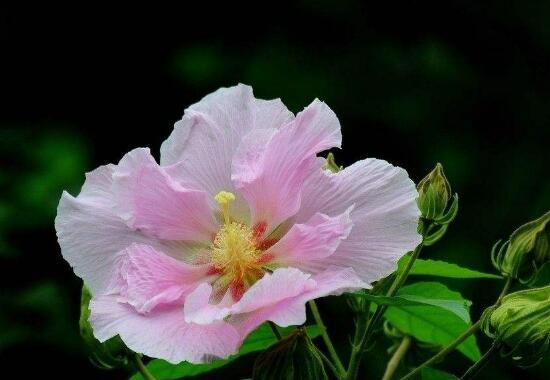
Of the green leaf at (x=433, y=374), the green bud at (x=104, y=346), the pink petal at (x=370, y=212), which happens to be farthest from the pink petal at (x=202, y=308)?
the green leaf at (x=433, y=374)

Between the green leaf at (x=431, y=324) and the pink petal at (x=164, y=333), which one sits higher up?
the pink petal at (x=164, y=333)

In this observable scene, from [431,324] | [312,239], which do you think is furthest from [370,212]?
[431,324]

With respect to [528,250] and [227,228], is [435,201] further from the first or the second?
[227,228]

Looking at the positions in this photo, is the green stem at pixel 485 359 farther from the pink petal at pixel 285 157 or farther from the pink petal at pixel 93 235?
the pink petal at pixel 93 235

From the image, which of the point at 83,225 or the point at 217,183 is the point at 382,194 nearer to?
the point at 217,183


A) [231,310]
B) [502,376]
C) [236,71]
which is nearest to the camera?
[231,310]

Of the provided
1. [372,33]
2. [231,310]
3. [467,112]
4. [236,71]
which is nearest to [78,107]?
[236,71]

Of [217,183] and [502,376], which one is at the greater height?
[217,183]

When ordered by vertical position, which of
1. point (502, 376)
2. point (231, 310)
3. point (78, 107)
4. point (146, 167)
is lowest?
point (502, 376)
